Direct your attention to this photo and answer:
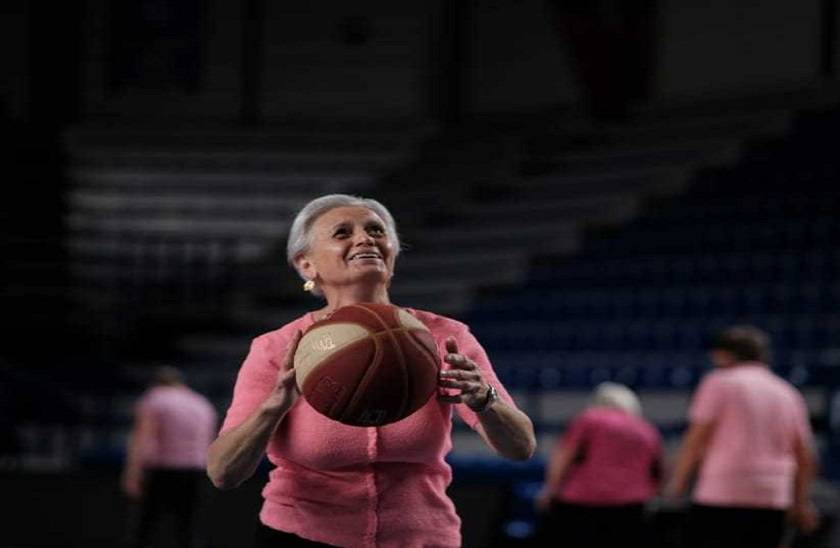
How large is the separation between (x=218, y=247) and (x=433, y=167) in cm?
242

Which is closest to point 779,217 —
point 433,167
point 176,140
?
point 433,167

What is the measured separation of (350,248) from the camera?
3387mm

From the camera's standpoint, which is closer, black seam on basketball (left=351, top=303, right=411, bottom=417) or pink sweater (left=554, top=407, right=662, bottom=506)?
black seam on basketball (left=351, top=303, right=411, bottom=417)

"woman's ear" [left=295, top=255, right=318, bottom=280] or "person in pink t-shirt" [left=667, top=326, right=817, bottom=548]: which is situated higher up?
"woman's ear" [left=295, top=255, right=318, bottom=280]

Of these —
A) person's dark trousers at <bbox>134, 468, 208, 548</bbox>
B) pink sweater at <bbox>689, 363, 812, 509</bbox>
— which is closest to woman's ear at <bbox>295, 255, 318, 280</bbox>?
pink sweater at <bbox>689, 363, 812, 509</bbox>

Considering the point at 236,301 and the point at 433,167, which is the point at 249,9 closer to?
the point at 433,167

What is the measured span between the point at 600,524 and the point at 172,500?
3293 mm

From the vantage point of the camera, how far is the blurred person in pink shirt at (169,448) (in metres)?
10.4

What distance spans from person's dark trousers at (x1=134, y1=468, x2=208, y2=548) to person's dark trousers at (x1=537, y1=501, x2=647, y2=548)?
2.94m

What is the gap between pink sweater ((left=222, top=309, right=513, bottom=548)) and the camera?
3318 mm

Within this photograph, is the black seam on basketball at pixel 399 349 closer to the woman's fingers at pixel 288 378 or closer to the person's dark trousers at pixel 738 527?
the woman's fingers at pixel 288 378

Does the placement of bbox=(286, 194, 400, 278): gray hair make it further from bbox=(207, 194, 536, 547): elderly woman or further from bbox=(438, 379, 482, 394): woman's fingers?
bbox=(438, 379, 482, 394): woman's fingers

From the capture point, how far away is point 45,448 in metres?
14.7

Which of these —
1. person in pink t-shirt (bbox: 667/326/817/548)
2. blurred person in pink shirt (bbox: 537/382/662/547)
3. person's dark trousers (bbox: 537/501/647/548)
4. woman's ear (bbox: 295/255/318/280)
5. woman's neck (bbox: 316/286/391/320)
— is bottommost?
person's dark trousers (bbox: 537/501/647/548)
